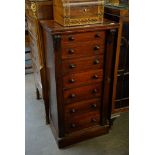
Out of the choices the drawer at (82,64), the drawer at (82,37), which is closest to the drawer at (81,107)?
the drawer at (82,64)

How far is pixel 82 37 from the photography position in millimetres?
1557

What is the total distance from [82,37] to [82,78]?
13.1 inches

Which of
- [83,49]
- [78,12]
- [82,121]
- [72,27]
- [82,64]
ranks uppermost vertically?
[78,12]

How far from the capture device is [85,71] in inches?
66.2

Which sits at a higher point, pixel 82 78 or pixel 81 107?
pixel 82 78

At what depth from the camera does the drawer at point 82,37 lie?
151cm

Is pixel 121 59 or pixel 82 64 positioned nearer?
pixel 82 64

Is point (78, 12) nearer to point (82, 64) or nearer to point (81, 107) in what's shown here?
point (82, 64)

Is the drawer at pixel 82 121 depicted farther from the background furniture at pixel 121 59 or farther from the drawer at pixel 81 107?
the background furniture at pixel 121 59

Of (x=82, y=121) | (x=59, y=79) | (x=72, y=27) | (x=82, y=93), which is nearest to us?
(x=72, y=27)

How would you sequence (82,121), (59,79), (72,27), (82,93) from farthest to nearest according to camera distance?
(82,121), (82,93), (59,79), (72,27)

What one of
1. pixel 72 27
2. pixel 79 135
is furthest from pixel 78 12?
pixel 79 135

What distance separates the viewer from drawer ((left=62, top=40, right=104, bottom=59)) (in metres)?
1.55
